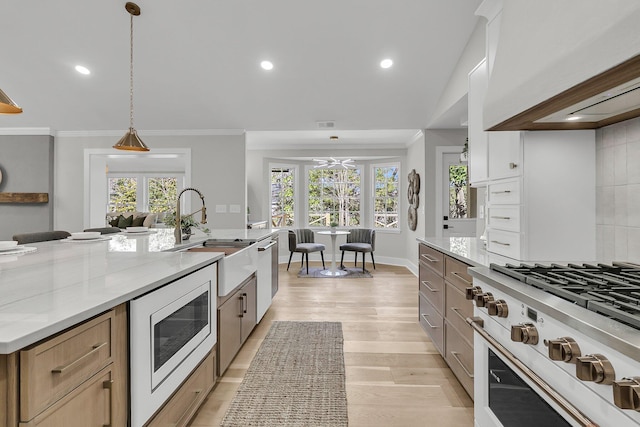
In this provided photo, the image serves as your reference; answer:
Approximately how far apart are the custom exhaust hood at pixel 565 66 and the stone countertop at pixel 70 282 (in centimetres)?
164

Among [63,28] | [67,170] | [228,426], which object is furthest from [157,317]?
[67,170]

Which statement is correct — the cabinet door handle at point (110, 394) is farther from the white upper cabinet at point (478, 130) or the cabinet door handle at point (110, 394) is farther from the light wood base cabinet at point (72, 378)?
the white upper cabinet at point (478, 130)

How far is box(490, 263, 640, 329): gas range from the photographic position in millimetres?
839

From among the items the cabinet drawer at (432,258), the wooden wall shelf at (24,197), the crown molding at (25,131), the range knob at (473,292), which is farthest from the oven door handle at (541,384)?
the crown molding at (25,131)

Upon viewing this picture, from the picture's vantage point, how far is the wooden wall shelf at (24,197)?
5.40 metres

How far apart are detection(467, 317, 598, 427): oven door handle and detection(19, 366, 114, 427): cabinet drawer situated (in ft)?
4.32

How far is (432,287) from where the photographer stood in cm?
268

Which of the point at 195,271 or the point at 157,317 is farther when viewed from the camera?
the point at 195,271

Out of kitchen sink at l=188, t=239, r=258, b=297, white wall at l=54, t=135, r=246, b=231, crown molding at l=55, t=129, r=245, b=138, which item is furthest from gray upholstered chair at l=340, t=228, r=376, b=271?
kitchen sink at l=188, t=239, r=258, b=297

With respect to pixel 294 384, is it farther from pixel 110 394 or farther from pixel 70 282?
pixel 70 282

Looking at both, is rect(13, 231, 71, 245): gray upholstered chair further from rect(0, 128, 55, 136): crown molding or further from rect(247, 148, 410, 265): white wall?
rect(247, 148, 410, 265): white wall

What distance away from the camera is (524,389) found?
1.11m

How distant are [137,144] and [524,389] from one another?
3.20 metres

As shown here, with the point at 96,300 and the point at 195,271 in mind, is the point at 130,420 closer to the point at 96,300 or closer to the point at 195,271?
the point at 96,300
